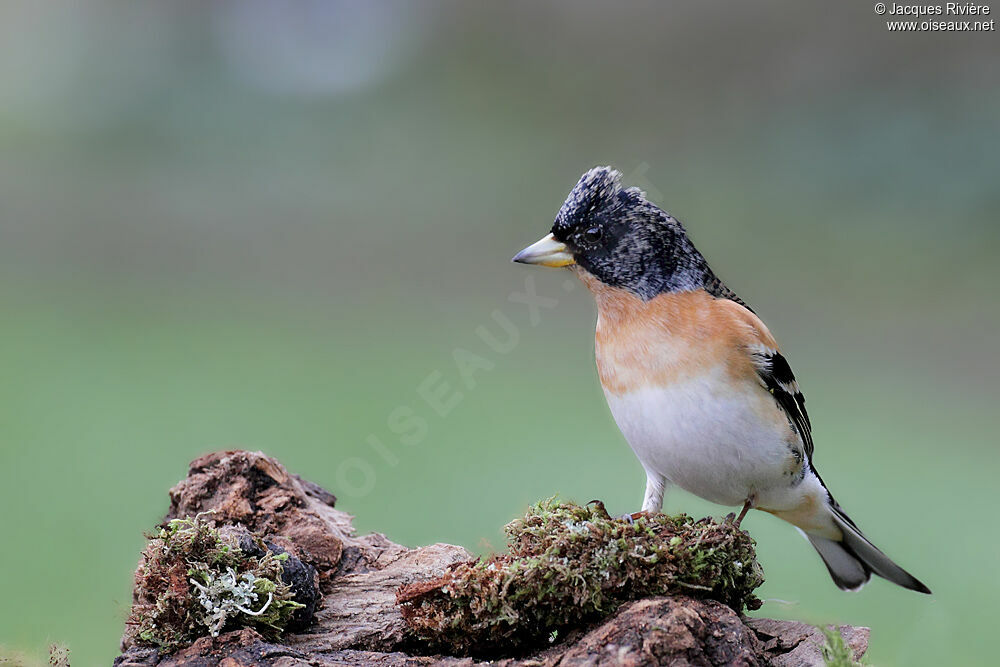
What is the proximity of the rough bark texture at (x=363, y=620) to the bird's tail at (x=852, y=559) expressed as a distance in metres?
1.01

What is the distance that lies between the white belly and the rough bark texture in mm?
621

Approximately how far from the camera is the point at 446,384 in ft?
38.4

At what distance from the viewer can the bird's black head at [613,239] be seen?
13.5 feet

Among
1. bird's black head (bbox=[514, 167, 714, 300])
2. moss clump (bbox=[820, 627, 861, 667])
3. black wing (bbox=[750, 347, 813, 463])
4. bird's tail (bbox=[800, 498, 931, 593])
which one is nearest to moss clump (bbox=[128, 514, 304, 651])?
bird's black head (bbox=[514, 167, 714, 300])

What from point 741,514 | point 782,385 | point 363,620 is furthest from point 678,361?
point 363,620

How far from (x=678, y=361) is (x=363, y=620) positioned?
1.55 m

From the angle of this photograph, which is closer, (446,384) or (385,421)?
(385,421)

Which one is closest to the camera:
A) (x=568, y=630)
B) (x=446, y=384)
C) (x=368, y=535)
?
(x=568, y=630)

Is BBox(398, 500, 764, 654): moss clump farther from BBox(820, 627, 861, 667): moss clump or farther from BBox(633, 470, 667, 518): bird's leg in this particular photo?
BBox(633, 470, 667, 518): bird's leg

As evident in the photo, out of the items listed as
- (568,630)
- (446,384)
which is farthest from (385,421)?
(568,630)

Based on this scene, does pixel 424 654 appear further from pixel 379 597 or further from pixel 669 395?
pixel 669 395

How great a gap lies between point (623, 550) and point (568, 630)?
0.32 m

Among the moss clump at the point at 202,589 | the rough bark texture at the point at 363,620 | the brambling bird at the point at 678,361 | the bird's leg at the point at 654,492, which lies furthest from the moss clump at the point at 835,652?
the moss clump at the point at 202,589

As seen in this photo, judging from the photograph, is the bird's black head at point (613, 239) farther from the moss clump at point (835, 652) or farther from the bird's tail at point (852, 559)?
the moss clump at point (835, 652)
